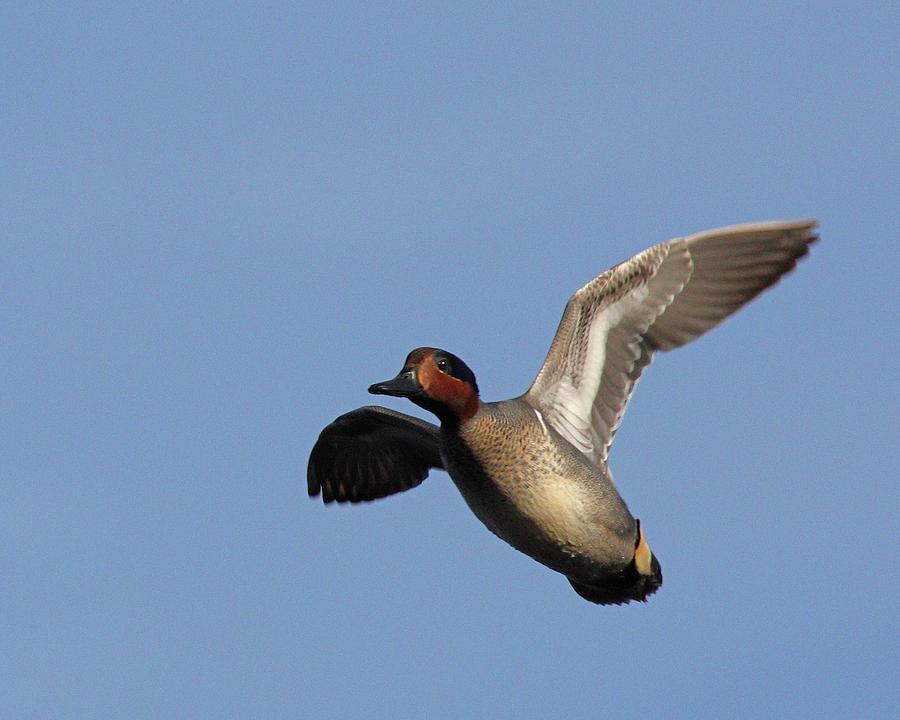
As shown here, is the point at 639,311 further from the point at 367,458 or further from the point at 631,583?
the point at 367,458

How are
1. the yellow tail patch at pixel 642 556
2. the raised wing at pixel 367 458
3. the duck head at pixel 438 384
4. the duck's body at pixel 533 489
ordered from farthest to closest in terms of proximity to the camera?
1. the raised wing at pixel 367 458
2. the yellow tail patch at pixel 642 556
3. the duck's body at pixel 533 489
4. the duck head at pixel 438 384

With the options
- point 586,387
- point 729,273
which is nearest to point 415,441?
point 586,387

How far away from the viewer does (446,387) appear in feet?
36.3

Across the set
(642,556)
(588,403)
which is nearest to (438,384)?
(588,403)

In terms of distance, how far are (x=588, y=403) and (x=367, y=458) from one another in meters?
2.61

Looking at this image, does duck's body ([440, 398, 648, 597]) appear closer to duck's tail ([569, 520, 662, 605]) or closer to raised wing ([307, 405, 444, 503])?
duck's tail ([569, 520, 662, 605])

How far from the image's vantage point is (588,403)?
1202 centimetres

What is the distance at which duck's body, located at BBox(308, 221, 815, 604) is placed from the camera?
11117mm

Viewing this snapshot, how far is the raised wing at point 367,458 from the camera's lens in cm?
1350

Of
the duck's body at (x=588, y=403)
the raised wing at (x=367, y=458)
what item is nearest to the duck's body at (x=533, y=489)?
the duck's body at (x=588, y=403)

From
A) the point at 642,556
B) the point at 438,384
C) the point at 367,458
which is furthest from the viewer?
the point at 367,458

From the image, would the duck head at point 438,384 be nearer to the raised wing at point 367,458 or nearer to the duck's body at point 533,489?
the duck's body at point 533,489

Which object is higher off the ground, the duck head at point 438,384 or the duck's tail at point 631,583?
the duck head at point 438,384

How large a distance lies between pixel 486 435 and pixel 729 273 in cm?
232
